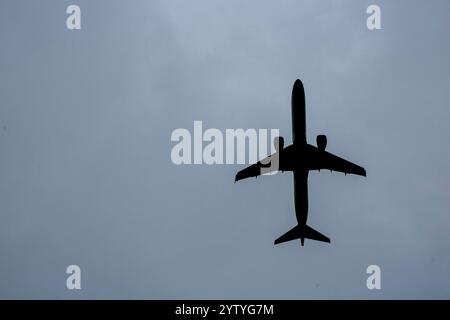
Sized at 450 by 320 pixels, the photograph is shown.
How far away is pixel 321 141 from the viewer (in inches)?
1240

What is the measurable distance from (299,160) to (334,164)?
3231 millimetres

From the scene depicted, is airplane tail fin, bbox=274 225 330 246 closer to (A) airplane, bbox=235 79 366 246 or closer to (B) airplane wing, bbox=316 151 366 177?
(A) airplane, bbox=235 79 366 246

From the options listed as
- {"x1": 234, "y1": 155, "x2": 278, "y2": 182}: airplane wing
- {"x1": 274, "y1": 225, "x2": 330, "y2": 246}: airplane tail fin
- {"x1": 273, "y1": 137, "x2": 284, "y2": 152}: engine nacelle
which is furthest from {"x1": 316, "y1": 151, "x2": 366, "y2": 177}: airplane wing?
{"x1": 274, "y1": 225, "x2": 330, "y2": 246}: airplane tail fin

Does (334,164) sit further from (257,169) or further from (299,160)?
(257,169)

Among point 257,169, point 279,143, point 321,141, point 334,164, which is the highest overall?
point 321,141

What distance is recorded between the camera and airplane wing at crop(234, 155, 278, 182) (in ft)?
105

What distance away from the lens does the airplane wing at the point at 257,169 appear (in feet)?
105

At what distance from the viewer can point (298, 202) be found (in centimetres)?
3334

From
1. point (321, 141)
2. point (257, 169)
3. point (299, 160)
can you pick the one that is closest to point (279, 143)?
point (299, 160)

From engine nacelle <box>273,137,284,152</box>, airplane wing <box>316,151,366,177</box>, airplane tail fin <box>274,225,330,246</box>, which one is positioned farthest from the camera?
airplane tail fin <box>274,225,330,246</box>

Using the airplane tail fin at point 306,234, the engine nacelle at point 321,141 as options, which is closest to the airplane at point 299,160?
the engine nacelle at point 321,141
